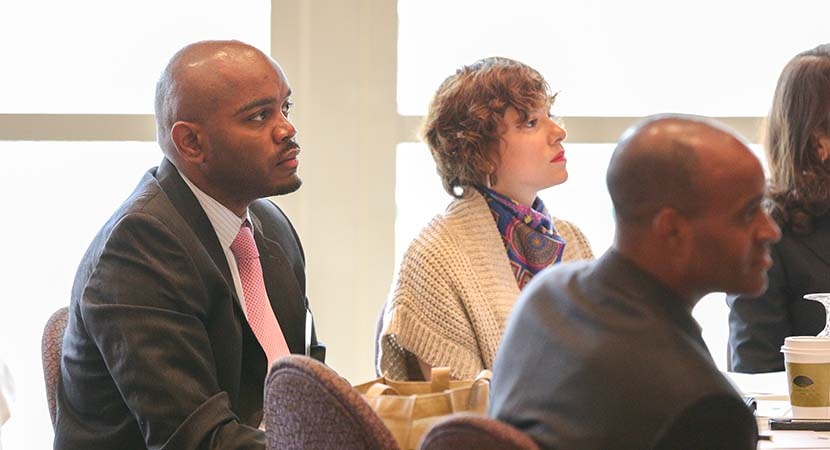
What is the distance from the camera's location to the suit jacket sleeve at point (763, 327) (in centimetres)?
284

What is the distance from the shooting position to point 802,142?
299 cm

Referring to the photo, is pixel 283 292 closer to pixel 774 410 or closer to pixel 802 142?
pixel 774 410

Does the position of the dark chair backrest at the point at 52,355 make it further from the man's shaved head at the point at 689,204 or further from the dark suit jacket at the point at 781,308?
the dark suit jacket at the point at 781,308

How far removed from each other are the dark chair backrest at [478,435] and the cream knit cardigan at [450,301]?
4.24 ft

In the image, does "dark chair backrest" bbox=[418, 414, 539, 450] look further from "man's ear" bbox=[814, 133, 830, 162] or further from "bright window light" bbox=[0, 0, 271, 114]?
"bright window light" bbox=[0, 0, 271, 114]

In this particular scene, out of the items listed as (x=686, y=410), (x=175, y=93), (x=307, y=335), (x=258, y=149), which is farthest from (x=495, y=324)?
(x=686, y=410)

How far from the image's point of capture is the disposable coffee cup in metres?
2.04

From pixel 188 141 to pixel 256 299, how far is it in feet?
1.06

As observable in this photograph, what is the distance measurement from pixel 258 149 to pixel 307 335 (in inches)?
15.1

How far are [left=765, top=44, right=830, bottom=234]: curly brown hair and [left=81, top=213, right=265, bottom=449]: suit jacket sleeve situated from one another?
1.55m

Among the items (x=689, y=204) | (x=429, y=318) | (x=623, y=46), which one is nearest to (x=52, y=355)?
(x=429, y=318)

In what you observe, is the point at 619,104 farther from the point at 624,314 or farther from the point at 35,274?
the point at 624,314

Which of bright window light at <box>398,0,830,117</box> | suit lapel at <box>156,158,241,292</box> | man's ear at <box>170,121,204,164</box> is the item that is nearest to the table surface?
suit lapel at <box>156,158,241,292</box>

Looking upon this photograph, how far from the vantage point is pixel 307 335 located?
2.42 m
